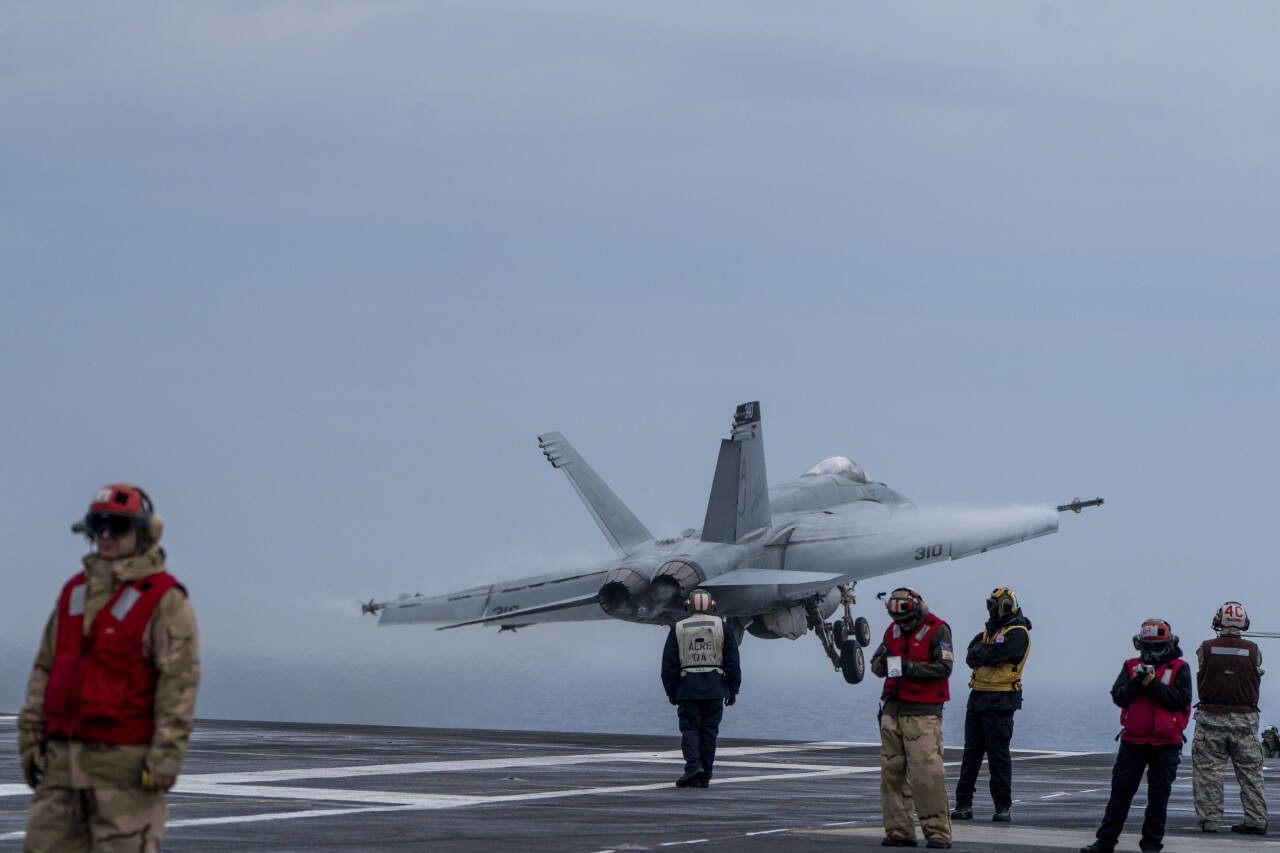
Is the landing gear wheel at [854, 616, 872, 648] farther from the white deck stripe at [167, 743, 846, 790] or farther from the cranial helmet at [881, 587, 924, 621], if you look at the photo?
the cranial helmet at [881, 587, 924, 621]

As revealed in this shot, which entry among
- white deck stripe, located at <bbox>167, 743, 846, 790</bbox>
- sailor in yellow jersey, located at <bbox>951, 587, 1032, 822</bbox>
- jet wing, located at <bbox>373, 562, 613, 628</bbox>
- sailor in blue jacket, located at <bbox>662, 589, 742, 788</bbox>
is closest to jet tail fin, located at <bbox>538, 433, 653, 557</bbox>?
jet wing, located at <bbox>373, 562, 613, 628</bbox>

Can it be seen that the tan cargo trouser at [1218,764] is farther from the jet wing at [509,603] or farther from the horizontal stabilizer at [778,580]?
the jet wing at [509,603]

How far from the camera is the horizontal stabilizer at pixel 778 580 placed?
1396 inches

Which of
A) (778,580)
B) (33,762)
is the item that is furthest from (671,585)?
(33,762)

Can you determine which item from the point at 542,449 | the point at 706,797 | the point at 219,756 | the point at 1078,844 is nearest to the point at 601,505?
the point at 542,449

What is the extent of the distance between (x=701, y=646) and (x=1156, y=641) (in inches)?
266

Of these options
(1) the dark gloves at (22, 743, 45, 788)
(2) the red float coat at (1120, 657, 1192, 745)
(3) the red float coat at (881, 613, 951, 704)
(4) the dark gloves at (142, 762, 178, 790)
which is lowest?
(4) the dark gloves at (142, 762, 178, 790)

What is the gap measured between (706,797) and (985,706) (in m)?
3.19

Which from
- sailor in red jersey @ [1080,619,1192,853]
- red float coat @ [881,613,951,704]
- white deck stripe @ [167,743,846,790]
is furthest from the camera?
white deck stripe @ [167,743,846,790]

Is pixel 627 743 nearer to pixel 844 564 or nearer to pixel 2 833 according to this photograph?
pixel 844 564

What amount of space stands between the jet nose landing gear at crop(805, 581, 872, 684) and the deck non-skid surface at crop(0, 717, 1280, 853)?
10.3 m

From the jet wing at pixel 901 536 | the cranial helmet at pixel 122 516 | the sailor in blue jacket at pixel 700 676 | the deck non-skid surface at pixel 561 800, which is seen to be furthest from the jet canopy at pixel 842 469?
the cranial helmet at pixel 122 516

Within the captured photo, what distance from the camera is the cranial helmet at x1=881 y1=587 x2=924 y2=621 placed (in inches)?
548

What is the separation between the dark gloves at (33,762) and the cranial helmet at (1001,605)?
33.1 ft
